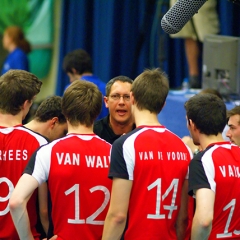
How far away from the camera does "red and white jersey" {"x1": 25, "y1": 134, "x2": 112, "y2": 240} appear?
365cm

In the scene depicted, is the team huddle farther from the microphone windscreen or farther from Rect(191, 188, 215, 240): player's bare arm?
the microphone windscreen

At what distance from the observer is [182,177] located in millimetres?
3715

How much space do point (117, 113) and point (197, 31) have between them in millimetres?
2996

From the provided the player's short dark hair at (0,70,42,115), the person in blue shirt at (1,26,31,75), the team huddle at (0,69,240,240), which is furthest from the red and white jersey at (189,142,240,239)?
the person in blue shirt at (1,26,31,75)

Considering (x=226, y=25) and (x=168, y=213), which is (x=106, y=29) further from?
(x=168, y=213)

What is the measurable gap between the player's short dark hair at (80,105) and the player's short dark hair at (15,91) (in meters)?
0.28

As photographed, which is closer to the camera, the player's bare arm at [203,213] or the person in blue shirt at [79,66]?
the player's bare arm at [203,213]

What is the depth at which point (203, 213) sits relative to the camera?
11.5 feet

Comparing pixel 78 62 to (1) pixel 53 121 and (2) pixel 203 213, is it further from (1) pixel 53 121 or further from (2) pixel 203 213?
(2) pixel 203 213

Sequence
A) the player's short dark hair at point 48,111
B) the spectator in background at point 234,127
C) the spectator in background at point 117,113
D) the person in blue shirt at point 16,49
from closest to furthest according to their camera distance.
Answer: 1. the player's short dark hair at point 48,111
2. the spectator in background at point 234,127
3. the spectator in background at point 117,113
4. the person in blue shirt at point 16,49

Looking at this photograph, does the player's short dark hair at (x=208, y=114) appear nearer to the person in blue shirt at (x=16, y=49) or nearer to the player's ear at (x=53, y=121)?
the player's ear at (x=53, y=121)

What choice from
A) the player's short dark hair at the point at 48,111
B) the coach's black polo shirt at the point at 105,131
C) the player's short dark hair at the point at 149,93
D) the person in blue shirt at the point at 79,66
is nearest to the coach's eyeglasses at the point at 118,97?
the coach's black polo shirt at the point at 105,131

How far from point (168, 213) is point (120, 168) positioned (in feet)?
1.27

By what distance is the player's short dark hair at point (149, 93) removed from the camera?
12.2 ft
